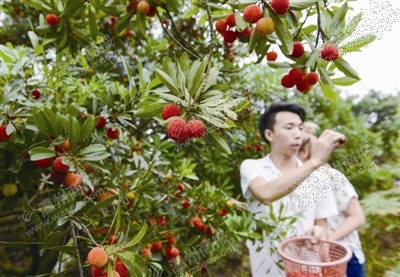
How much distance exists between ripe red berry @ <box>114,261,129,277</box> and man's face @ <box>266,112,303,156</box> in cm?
134

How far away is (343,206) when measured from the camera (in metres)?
2.22

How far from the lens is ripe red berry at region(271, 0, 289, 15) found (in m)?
0.87

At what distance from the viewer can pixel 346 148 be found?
4352 millimetres

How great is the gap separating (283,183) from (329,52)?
3.04 feet

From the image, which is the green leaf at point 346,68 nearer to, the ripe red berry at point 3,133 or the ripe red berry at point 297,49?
the ripe red berry at point 297,49

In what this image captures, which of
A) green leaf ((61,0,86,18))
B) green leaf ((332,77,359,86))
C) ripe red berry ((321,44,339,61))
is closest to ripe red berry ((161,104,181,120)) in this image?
ripe red berry ((321,44,339,61))

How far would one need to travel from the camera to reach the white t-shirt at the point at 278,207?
188 cm

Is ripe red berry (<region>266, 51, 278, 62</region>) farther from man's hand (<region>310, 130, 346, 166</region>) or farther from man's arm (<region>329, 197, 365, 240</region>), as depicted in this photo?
man's arm (<region>329, 197, 365, 240</region>)

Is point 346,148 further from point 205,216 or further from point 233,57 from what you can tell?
point 205,216

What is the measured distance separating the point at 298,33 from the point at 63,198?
32.0 inches

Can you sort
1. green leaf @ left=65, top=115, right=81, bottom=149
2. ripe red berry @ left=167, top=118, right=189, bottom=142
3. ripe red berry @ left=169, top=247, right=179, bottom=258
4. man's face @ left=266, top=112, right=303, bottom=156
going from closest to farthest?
ripe red berry @ left=167, top=118, right=189, bottom=142
green leaf @ left=65, top=115, right=81, bottom=149
ripe red berry @ left=169, top=247, right=179, bottom=258
man's face @ left=266, top=112, right=303, bottom=156

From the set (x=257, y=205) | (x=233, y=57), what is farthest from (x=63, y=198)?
(x=233, y=57)

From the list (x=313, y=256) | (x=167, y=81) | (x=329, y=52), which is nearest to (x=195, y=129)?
(x=167, y=81)

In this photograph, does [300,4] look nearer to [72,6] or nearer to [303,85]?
[303,85]
